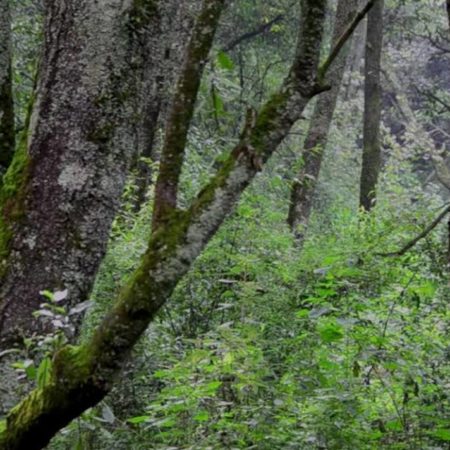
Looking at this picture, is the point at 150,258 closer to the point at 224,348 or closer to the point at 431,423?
the point at 224,348

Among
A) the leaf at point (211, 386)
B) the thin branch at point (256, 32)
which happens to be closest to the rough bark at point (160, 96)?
the leaf at point (211, 386)

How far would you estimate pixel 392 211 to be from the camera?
716cm

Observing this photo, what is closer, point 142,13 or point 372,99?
point 142,13

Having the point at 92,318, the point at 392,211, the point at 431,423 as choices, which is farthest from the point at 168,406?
the point at 392,211

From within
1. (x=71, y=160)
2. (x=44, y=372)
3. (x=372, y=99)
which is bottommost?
(x=44, y=372)

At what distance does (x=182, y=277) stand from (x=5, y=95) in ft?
6.55

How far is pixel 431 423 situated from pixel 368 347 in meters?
0.49

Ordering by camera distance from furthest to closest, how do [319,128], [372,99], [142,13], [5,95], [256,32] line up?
1. [256,32]
2. [372,99]
3. [319,128]
4. [5,95]
5. [142,13]

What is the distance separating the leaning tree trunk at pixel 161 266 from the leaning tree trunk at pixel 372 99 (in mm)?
10005

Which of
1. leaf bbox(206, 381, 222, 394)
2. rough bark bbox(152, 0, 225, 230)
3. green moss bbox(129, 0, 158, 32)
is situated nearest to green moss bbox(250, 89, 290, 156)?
rough bark bbox(152, 0, 225, 230)

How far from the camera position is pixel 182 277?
2.56 m

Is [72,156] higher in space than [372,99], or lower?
lower

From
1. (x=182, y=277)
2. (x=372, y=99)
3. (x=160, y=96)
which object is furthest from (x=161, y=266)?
(x=372, y=99)

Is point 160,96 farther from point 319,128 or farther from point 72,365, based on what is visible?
point 72,365
